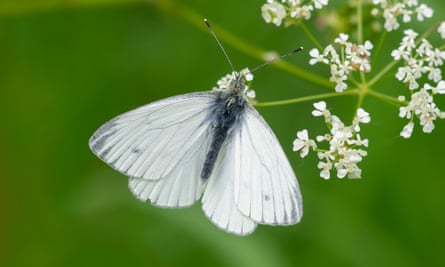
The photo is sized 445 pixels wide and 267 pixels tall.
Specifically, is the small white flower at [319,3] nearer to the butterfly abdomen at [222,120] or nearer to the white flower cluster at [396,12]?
the white flower cluster at [396,12]

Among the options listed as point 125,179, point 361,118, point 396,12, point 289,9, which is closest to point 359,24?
point 396,12

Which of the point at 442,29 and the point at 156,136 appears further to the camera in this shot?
the point at 442,29

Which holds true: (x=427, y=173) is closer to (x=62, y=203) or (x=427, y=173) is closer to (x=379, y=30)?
(x=379, y=30)

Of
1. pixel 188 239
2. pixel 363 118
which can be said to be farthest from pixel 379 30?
pixel 188 239

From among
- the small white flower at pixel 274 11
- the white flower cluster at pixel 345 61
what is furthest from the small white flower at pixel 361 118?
the small white flower at pixel 274 11

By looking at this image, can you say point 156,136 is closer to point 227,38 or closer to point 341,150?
point 341,150

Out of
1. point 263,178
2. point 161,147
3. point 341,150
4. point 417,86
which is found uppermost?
point 417,86
